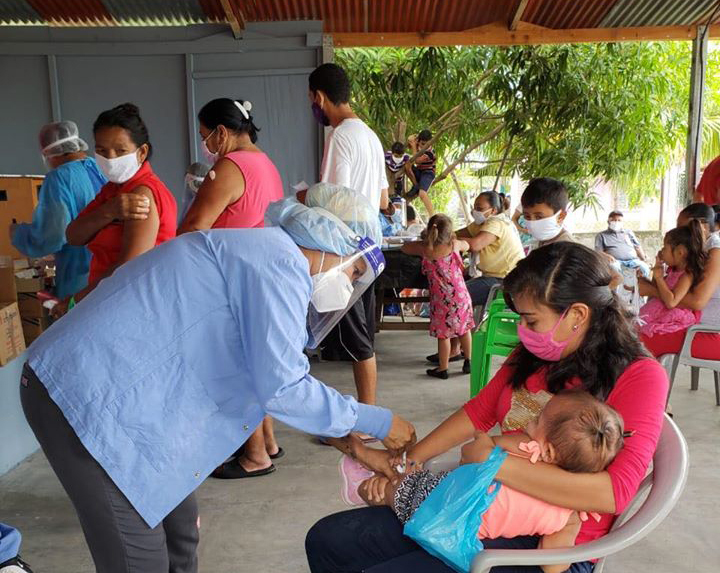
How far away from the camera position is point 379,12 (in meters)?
6.32

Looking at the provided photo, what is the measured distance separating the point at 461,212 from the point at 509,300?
11513 millimetres

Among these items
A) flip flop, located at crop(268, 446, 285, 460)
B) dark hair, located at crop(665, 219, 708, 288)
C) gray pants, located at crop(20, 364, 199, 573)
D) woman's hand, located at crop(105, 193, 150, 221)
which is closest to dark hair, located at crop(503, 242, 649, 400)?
gray pants, located at crop(20, 364, 199, 573)

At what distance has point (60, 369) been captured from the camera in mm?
Result: 1337

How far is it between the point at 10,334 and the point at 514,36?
511cm

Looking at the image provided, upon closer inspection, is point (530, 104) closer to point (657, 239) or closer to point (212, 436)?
point (657, 239)

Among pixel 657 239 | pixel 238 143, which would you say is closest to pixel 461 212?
pixel 657 239

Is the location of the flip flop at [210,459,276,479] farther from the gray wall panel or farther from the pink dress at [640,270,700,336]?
the gray wall panel

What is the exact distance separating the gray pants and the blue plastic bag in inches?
22.4

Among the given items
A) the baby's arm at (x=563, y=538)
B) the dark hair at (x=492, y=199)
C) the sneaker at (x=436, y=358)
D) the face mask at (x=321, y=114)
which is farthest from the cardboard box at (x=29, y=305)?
the dark hair at (x=492, y=199)

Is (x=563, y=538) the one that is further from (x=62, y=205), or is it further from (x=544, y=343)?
(x=62, y=205)

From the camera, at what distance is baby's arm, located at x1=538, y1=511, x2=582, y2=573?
1.40 metres

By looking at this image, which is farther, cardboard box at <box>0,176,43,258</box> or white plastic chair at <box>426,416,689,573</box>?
cardboard box at <box>0,176,43,258</box>

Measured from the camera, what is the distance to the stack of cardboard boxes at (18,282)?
10.7ft

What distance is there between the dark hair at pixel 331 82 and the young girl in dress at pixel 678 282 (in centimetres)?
193
